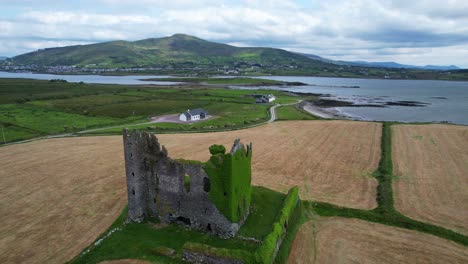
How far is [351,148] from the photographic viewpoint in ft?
180

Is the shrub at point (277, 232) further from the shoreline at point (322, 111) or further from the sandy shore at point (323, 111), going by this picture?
the sandy shore at point (323, 111)

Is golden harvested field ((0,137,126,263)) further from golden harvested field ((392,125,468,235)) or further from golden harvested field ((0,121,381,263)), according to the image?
golden harvested field ((392,125,468,235))

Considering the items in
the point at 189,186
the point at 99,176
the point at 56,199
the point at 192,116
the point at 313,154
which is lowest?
the point at 56,199

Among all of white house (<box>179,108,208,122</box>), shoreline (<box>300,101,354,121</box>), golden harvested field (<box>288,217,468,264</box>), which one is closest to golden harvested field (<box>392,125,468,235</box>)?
golden harvested field (<box>288,217,468,264</box>)

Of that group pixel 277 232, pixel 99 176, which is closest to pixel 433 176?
pixel 277 232

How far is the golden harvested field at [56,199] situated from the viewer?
1052 inches

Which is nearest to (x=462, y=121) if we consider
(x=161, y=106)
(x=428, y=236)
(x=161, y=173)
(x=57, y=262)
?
(x=428, y=236)

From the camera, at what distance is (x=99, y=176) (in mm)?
42281

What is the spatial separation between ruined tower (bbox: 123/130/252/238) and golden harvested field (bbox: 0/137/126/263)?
547 centimetres

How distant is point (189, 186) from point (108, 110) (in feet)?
259

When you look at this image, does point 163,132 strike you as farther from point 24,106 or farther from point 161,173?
point 24,106

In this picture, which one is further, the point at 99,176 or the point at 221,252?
the point at 99,176

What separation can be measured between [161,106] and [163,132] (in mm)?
36700

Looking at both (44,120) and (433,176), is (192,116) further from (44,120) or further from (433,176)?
(433,176)
